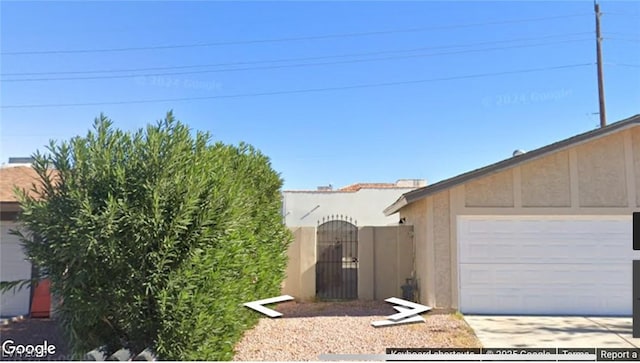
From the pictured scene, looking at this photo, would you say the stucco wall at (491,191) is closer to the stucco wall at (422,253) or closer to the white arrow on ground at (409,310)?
the stucco wall at (422,253)

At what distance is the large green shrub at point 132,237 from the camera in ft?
15.7

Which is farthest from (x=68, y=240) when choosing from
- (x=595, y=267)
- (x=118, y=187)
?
(x=595, y=267)

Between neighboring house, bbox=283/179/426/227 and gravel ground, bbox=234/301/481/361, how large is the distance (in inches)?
554

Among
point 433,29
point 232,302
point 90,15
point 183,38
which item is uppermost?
point 433,29

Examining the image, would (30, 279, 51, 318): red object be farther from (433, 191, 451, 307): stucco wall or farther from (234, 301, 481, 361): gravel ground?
(433, 191, 451, 307): stucco wall

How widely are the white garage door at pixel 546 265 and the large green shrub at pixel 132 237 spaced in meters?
6.75

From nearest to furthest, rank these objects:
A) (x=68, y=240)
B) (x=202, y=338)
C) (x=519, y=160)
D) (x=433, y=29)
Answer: (x=68, y=240) < (x=202, y=338) < (x=519, y=160) < (x=433, y=29)

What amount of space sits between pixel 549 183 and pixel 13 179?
1407 cm

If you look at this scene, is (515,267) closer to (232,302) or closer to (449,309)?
(449,309)

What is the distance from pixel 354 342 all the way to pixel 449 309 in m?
3.61

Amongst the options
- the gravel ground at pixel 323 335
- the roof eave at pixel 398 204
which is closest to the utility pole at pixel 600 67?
the roof eave at pixel 398 204

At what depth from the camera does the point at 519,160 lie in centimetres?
961

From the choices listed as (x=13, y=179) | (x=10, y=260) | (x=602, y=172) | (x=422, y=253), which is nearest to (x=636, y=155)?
(x=602, y=172)

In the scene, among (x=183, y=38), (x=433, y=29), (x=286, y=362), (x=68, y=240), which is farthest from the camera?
(x=433, y=29)
